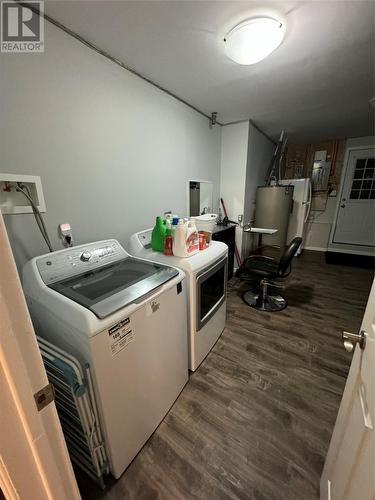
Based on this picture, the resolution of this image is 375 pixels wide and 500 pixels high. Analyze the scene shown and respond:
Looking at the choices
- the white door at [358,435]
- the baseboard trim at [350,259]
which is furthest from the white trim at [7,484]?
the baseboard trim at [350,259]

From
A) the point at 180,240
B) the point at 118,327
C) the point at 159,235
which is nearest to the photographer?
the point at 118,327

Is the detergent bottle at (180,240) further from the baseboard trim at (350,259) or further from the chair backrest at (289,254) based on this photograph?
the baseboard trim at (350,259)

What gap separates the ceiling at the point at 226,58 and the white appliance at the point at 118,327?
4.36 feet

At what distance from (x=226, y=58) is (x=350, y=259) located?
4324 millimetres

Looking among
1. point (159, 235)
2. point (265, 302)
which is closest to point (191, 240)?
point (159, 235)

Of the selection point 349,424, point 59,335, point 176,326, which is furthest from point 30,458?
point 349,424

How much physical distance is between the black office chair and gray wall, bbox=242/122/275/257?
91cm

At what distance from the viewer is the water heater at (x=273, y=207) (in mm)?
3332

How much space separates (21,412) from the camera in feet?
1.55

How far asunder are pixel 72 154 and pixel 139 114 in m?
0.74

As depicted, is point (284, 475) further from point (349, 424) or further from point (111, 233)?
point (111, 233)

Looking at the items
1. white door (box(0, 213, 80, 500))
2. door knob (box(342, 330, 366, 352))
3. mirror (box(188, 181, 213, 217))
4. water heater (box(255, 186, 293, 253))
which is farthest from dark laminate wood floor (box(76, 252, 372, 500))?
water heater (box(255, 186, 293, 253))

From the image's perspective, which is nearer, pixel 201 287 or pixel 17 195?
pixel 17 195

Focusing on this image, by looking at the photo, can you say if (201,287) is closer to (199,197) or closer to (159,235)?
(159,235)
